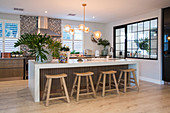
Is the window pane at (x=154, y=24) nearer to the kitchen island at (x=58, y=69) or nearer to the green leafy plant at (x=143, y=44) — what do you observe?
the green leafy plant at (x=143, y=44)

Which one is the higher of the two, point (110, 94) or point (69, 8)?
point (69, 8)

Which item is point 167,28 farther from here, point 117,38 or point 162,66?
point 117,38

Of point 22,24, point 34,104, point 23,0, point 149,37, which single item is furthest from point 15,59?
point 149,37

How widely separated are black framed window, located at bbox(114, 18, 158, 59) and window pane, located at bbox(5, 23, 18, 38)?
15.7ft

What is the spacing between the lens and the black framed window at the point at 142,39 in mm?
5675

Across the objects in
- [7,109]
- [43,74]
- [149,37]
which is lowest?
[7,109]

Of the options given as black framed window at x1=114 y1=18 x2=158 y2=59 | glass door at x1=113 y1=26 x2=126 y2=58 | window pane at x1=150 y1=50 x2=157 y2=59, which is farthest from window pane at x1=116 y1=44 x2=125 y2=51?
window pane at x1=150 y1=50 x2=157 y2=59

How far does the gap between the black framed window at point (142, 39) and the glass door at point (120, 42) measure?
13 cm

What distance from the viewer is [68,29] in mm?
4547

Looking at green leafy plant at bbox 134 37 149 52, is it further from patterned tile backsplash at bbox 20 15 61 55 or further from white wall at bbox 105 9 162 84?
patterned tile backsplash at bbox 20 15 61 55

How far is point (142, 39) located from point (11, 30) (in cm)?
537

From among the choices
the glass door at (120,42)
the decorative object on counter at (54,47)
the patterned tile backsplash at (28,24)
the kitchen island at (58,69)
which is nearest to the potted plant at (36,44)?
the decorative object on counter at (54,47)

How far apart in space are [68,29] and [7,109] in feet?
8.60

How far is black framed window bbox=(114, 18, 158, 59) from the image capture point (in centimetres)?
568
